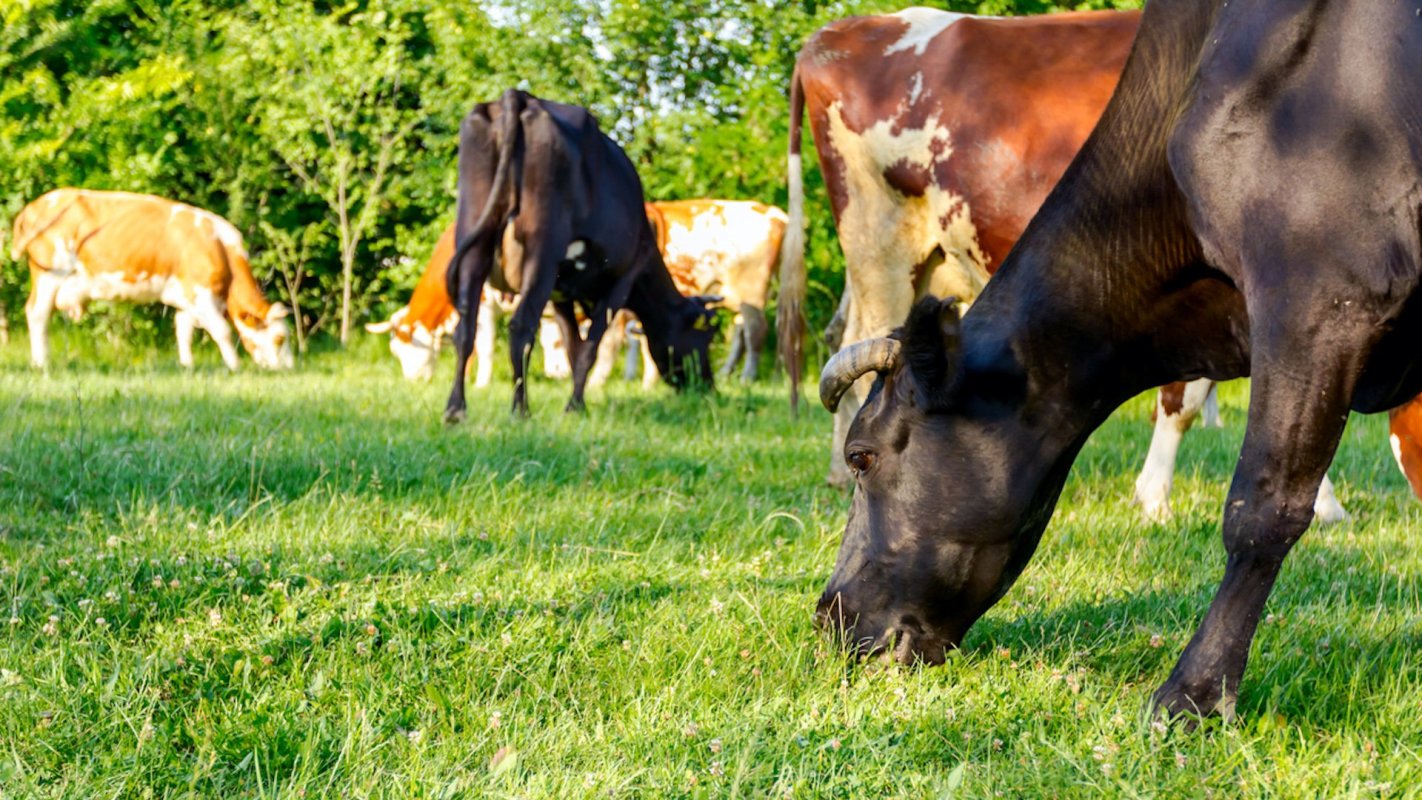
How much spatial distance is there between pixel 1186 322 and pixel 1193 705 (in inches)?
37.6

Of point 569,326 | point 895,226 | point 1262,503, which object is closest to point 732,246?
point 569,326

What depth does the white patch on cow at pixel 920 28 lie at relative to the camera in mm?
6133

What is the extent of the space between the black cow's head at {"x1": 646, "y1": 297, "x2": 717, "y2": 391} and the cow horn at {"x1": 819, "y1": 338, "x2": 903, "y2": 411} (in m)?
8.13

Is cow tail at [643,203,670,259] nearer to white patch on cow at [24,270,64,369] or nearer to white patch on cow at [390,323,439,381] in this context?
white patch on cow at [390,323,439,381]

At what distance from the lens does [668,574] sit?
13.9 feet

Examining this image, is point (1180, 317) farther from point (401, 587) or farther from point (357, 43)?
point (357, 43)

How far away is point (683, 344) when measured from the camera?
12.0 metres

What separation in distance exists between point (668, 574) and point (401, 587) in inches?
31.9

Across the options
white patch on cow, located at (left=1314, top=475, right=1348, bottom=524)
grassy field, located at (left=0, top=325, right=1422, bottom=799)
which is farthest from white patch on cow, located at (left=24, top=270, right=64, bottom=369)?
white patch on cow, located at (left=1314, top=475, right=1348, bottom=524)

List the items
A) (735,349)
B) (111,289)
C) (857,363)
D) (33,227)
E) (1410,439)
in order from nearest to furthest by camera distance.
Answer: (857,363), (1410,439), (33,227), (111,289), (735,349)

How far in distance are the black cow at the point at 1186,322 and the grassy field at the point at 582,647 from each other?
10.3 inches

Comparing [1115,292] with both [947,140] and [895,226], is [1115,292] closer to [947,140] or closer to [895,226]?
[947,140]

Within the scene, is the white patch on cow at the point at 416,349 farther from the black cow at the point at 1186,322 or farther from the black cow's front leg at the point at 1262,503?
the black cow's front leg at the point at 1262,503

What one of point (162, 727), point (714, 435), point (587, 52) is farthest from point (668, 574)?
point (587, 52)
